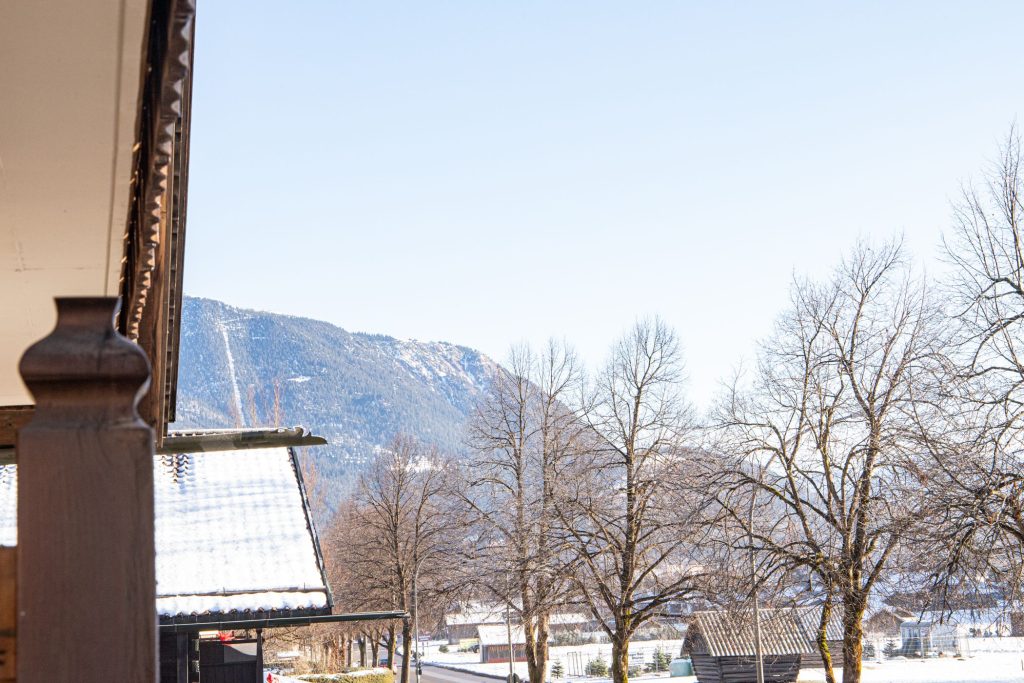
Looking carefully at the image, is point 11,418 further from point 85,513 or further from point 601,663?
point 601,663

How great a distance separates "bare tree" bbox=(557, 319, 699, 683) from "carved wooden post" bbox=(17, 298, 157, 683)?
83.5ft

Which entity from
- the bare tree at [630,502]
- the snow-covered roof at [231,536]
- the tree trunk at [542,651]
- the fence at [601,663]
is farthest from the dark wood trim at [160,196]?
the fence at [601,663]

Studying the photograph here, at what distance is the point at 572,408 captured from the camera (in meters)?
33.4

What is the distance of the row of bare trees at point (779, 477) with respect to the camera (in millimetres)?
16656

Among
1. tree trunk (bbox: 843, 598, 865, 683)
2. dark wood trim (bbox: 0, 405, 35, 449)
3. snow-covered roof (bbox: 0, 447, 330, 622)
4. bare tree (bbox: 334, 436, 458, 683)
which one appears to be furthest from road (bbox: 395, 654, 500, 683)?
dark wood trim (bbox: 0, 405, 35, 449)

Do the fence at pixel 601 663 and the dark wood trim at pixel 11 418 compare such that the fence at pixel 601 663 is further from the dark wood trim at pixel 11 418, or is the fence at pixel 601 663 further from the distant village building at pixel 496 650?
the dark wood trim at pixel 11 418

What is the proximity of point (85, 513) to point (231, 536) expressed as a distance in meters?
12.6

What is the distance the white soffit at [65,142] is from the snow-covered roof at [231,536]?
19.2 feet

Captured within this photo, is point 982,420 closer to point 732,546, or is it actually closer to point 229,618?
point 732,546

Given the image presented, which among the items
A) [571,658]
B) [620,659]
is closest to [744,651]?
[620,659]

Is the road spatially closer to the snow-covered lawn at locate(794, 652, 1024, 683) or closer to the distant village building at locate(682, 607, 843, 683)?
the snow-covered lawn at locate(794, 652, 1024, 683)

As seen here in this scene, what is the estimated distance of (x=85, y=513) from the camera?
3.55 feet

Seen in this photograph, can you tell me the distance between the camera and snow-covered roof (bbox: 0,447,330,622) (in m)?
12.0

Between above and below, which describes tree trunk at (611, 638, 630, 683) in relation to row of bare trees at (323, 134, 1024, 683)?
below
